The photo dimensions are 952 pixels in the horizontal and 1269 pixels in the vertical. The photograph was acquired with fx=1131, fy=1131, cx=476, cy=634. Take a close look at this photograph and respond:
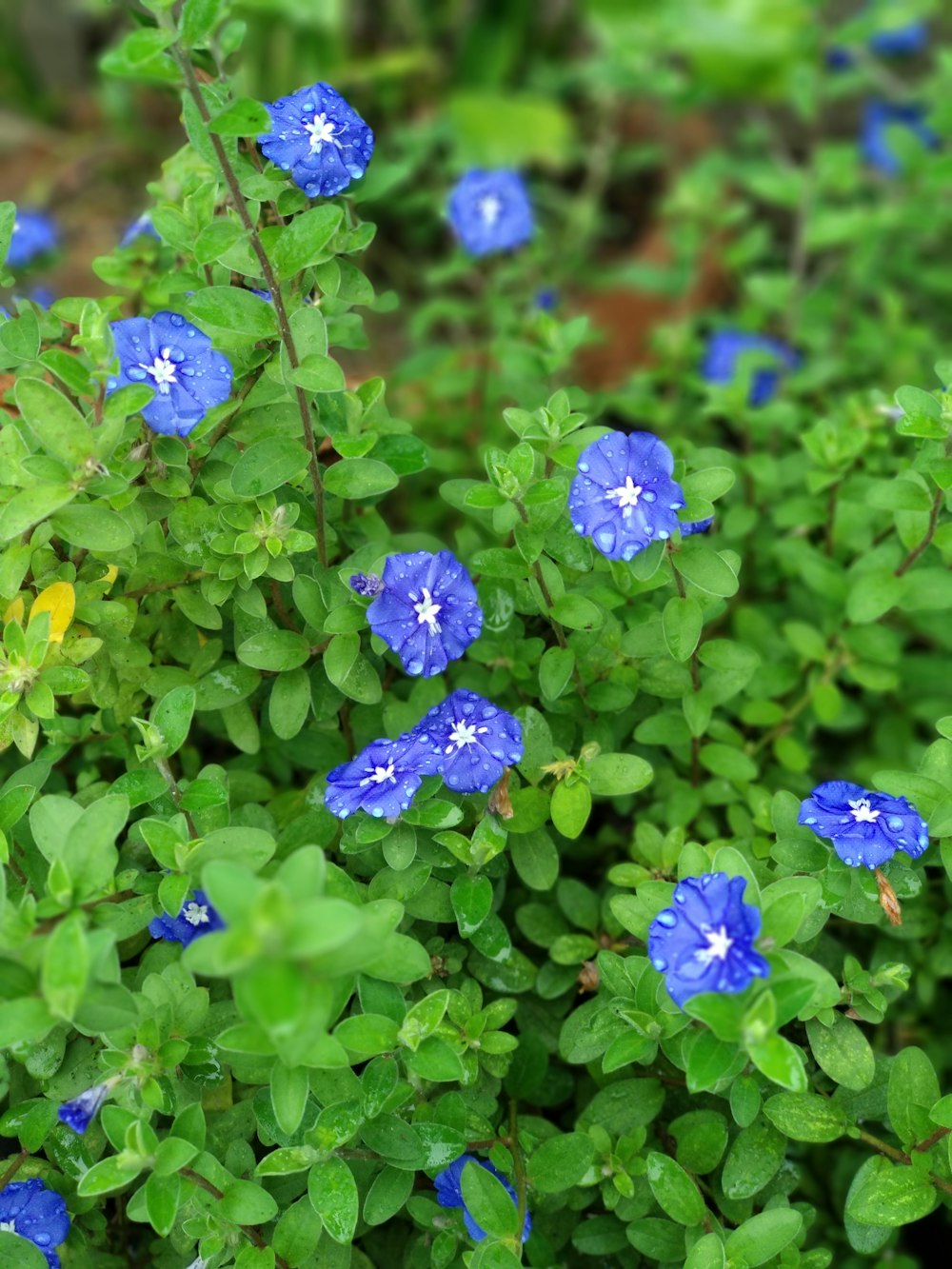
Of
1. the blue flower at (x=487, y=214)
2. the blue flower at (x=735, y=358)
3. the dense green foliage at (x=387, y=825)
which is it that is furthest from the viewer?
the blue flower at (x=735, y=358)

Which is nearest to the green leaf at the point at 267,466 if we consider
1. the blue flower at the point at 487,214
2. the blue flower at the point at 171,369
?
the blue flower at the point at 171,369

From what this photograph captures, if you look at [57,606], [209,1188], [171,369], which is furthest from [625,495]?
[209,1188]

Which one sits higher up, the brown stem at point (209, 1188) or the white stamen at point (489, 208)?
the white stamen at point (489, 208)

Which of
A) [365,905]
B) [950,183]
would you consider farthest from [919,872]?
[950,183]

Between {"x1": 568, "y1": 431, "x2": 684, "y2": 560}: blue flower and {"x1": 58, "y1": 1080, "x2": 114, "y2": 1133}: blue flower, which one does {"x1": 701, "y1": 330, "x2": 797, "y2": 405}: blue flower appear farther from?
{"x1": 58, "y1": 1080, "x2": 114, "y2": 1133}: blue flower

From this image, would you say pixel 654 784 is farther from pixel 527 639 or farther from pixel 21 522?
pixel 21 522

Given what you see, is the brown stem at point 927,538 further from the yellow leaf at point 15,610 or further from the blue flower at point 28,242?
the blue flower at point 28,242
